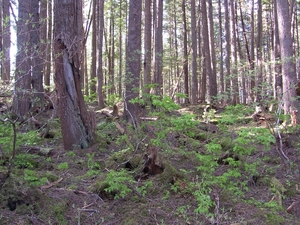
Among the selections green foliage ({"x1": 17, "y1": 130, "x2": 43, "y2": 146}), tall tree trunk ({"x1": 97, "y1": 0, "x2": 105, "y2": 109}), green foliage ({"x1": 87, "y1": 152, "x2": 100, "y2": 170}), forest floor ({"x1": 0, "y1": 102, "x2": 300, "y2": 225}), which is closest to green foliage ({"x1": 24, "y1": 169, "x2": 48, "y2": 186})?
forest floor ({"x1": 0, "y1": 102, "x2": 300, "y2": 225})

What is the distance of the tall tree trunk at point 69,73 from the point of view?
7191mm

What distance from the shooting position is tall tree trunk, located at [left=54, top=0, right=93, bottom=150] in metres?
7.19

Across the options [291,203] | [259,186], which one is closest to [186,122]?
[259,186]

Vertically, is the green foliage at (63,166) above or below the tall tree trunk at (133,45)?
below

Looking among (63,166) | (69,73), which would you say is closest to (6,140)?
(63,166)

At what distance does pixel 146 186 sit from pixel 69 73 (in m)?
Answer: 3.47

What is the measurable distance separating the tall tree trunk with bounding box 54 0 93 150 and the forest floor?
493 millimetres

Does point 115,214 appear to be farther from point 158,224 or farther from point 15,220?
point 15,220

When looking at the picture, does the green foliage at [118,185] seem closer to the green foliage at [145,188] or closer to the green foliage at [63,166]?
the green foliage at [145,188]

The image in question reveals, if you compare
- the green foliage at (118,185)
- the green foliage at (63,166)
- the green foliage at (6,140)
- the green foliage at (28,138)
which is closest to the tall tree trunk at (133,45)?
the green foliage at (28,138)

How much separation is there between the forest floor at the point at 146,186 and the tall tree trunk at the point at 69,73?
1.62ft

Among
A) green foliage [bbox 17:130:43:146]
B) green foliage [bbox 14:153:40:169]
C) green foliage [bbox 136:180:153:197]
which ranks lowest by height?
green foliage [bbox 136:180:153:197]

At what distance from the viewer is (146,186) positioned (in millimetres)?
5273

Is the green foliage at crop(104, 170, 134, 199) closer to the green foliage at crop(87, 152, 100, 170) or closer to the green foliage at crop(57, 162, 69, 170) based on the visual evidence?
the green foliage at crop(87, 152, 100, 170)
